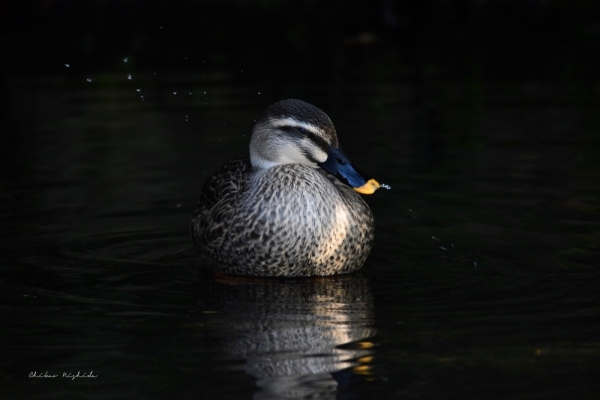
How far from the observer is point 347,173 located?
6824 millimetres

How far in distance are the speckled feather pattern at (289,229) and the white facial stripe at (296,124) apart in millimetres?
296

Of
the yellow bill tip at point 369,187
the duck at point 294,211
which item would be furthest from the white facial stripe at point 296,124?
A: the yellow bill tip at point 369,187

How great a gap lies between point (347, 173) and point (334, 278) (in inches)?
27.7

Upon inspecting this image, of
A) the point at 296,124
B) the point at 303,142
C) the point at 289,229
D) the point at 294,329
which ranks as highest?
the point at 296,124

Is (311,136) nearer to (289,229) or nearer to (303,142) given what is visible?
(303,142)

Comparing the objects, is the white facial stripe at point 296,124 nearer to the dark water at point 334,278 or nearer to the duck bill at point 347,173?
the duck bill at point 347,173

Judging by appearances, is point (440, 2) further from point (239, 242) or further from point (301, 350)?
point (301, 350)

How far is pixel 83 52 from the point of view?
17.8m

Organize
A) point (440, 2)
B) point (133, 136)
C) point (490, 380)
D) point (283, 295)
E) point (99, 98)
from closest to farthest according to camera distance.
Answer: point (490, 380), point (283, 295), point (133, 136), point (99, 98), point (440, 2)

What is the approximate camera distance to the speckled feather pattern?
22.5 feet

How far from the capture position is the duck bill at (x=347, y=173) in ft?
22.2

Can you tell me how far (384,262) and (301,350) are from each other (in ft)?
6.77

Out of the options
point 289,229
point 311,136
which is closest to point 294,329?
point 289,229

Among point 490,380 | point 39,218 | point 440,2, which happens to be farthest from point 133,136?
point 440,2
